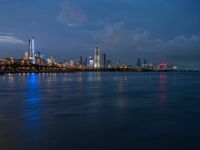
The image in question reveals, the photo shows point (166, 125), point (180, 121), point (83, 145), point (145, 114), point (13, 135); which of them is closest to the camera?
point (83, 145)

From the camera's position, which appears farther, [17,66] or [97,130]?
[17,66]

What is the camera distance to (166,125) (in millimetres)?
16781

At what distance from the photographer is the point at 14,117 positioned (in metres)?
19.1

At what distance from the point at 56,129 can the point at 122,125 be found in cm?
364

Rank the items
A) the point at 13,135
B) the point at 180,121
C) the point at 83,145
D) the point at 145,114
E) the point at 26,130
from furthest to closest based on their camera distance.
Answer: the point at 145,114, the point at 180,121, the point at 26,130, the point at 13,135, the point at 83,145

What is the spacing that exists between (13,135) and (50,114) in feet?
22.2

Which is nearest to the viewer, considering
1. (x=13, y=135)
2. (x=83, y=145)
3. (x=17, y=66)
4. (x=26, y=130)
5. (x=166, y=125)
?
(x=83, y=145)

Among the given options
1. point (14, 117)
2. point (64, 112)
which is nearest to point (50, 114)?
point (64, 112)

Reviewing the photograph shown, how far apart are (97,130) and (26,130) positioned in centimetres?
342

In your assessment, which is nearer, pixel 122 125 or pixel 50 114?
pixel 122 125

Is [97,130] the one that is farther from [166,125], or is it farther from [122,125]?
[166,125]

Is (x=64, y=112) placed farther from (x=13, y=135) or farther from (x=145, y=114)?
(x=13, y=135)

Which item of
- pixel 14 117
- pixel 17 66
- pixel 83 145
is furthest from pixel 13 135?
pixel 17 66

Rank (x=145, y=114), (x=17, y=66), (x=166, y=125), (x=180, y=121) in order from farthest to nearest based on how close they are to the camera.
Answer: (x=17, y=66)
(x=145, y=114)
(x=180, y=121)
(x=166, y=125)
